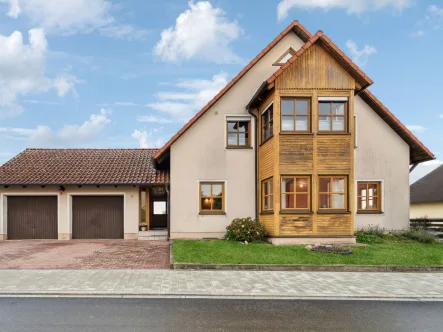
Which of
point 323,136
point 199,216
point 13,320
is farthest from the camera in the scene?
point 199,216

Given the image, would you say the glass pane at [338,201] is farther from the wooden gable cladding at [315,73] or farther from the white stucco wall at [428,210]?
the white stucco wall at [428,210]

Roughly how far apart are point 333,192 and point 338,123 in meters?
2.95

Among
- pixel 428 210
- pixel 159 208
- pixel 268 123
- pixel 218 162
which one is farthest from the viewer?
pixel 428 210

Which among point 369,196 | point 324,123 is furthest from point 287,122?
point 369,196

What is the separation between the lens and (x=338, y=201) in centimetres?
1653

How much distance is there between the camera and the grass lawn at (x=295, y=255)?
1226cm

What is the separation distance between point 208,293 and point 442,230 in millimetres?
16437

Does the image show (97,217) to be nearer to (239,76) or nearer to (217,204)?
(217,204)

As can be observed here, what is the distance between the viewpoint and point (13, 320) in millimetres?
6727

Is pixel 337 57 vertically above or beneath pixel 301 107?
above

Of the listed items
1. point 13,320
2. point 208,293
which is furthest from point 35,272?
point 208,293

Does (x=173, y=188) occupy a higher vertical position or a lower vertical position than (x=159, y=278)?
A: higher

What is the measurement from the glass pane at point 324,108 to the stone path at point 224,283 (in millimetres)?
7618

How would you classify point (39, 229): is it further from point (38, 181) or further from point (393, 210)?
point (393, 210)
